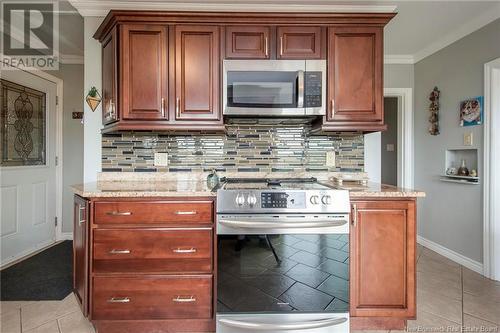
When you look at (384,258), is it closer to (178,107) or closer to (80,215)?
(178,107)

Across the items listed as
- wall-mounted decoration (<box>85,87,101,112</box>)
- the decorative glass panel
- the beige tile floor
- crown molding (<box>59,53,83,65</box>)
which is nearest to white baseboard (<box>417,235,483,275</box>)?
the beige tile floor

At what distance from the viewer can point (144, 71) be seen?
191 centimetres

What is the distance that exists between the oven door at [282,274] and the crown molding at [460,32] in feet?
7.89

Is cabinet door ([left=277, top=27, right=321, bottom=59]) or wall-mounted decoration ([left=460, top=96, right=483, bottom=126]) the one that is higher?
cabinet door ([left=277, top=27, right=321, bottom=59])

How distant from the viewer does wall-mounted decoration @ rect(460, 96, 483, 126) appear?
2.42m

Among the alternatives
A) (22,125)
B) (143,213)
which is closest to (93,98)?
(143,213)

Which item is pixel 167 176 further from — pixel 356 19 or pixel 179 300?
pixel 356 19

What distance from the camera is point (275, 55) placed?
1.93m

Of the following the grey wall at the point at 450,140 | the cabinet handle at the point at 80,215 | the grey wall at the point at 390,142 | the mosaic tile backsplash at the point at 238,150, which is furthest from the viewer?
the grey wall at the point at 390,142

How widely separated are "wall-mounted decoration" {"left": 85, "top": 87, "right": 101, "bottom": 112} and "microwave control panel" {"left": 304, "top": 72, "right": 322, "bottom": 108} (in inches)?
65.7

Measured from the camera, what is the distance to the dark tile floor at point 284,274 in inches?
60.6

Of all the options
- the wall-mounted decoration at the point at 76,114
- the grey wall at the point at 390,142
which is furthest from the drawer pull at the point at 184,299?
the grey wall at the point at 390,142

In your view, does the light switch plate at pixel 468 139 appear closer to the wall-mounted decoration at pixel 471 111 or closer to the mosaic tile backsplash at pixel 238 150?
the wall-mounted decoration at pixel 471 111

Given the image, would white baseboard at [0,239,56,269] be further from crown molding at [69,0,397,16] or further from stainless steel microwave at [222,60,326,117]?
stainless steel microwave at [222,60,326,117]
